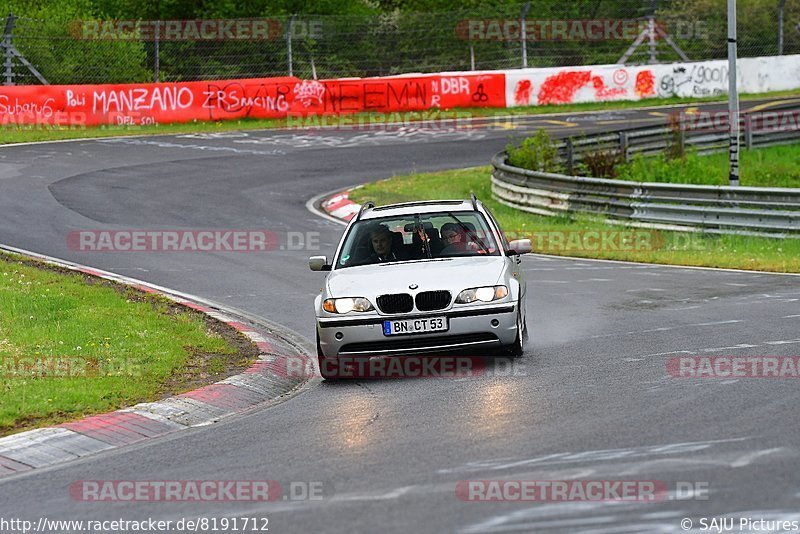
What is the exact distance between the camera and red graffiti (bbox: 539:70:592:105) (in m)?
42.1

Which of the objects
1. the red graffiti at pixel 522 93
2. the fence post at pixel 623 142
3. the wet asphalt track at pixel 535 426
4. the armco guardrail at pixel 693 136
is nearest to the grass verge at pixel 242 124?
the red graffiti at pixel 522 93

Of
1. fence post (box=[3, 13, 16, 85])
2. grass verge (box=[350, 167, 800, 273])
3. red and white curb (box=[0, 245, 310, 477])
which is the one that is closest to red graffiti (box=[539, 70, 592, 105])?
grass verge (box=[350, 167, 800, 273])

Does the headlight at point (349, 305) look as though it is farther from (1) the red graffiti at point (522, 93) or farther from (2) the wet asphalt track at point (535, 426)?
(1) the red graffiti at point (522, 93)

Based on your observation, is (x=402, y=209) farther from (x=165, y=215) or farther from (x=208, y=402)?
(x=165, y=215)

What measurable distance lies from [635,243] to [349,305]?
1090cm

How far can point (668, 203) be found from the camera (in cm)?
2158

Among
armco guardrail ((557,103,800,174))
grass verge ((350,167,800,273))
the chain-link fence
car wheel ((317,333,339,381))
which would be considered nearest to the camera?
car wheel ((317,333,339,381))

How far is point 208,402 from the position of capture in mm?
9906

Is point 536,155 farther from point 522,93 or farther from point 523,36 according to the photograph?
→ point 523,36

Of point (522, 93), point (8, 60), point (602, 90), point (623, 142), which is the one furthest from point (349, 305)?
point (602, 90)

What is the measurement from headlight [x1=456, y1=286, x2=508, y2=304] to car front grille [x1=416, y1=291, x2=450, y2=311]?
12cm

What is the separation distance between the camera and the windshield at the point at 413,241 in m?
11.6

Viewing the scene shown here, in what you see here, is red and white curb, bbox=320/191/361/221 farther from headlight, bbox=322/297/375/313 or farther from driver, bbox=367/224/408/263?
headlight, bbox=322/297/375/313

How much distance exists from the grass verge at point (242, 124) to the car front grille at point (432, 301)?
25.8 m
